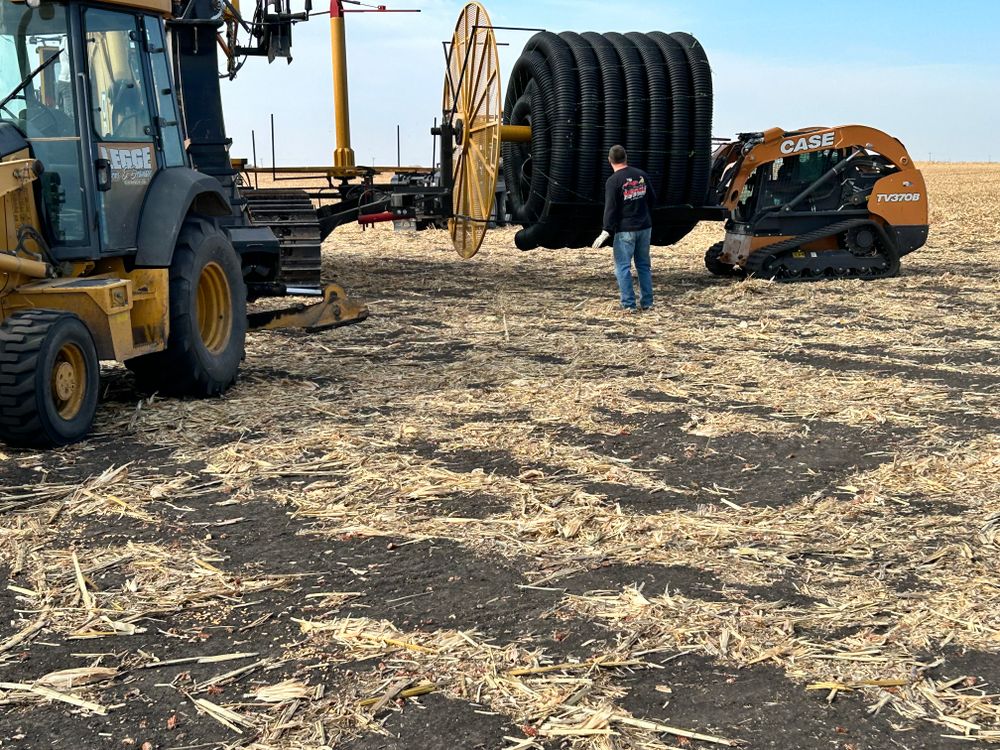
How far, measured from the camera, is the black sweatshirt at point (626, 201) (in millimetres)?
11797

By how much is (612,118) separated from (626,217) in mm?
1602

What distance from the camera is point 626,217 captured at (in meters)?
11.9

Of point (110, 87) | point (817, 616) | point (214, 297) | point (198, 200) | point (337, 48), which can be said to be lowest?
point (817, 616)

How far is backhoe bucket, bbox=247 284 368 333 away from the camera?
31.6ft

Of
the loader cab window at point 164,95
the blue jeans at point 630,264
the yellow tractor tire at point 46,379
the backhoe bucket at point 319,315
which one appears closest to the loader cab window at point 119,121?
the loader cab window at point 164,95

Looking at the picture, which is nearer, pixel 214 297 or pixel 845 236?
pixel 214 297

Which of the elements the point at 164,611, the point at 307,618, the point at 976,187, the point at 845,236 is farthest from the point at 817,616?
the point at 976,187

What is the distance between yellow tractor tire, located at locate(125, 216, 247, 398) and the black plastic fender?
0.18 m

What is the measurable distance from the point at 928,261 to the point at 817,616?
14017 millimetres

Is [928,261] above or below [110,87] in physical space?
below

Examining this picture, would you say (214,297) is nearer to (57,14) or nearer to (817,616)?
(57,14)

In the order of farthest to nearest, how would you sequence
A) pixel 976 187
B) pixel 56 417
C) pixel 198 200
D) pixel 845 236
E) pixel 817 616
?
pixel 976 187, pixel 845 236, pixel 198 200, pixel 56 417, pixel 817 616

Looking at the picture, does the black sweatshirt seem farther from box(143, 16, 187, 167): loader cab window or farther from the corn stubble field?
box(143, 16, 187, 167): loader cab window

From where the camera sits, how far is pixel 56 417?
6109 mm
